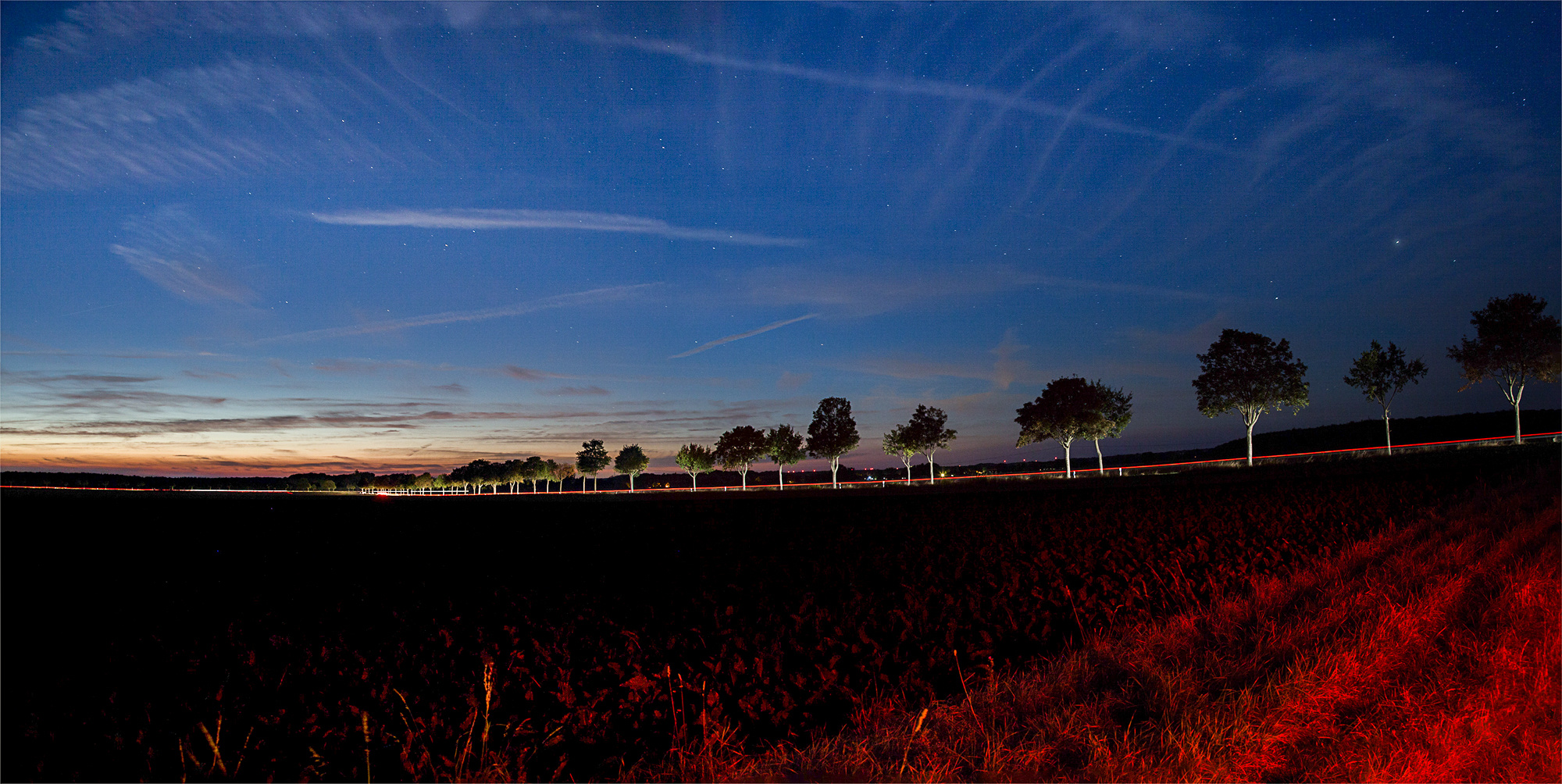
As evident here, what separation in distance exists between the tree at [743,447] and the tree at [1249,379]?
48.0 metres

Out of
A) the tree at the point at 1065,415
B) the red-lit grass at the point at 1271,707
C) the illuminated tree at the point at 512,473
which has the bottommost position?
the illuminated tree at the point at 512,473

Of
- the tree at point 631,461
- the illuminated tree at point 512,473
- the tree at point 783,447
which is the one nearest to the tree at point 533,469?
the illuminated tree at point 512,473

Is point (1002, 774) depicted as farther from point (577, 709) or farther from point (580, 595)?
point (580, 595)

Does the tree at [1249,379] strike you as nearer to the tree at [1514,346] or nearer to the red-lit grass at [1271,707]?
the tree at [1514,346]

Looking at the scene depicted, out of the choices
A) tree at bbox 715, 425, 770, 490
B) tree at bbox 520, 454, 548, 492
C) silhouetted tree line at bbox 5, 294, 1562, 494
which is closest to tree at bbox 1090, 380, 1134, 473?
silhouetted tree line at bbox 5, 294, 1562, 494

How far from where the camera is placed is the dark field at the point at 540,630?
16.6 feet

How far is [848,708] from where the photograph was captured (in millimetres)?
5816

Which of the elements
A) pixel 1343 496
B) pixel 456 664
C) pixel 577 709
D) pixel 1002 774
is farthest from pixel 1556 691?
pixel 1343 496

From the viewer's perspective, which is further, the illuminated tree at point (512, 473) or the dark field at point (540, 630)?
the illuminated tree at point (512, 473)

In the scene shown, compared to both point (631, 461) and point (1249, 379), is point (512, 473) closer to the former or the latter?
point (631, 461)

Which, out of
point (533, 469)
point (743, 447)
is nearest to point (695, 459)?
point (743, 447)

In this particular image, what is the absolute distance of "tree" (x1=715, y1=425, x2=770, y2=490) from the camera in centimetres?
8400

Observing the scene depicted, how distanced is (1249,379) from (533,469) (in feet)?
415

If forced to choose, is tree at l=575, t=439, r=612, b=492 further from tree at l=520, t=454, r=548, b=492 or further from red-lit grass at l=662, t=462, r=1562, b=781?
red-lit grass at l=662, t=462, r=1562, b=781
